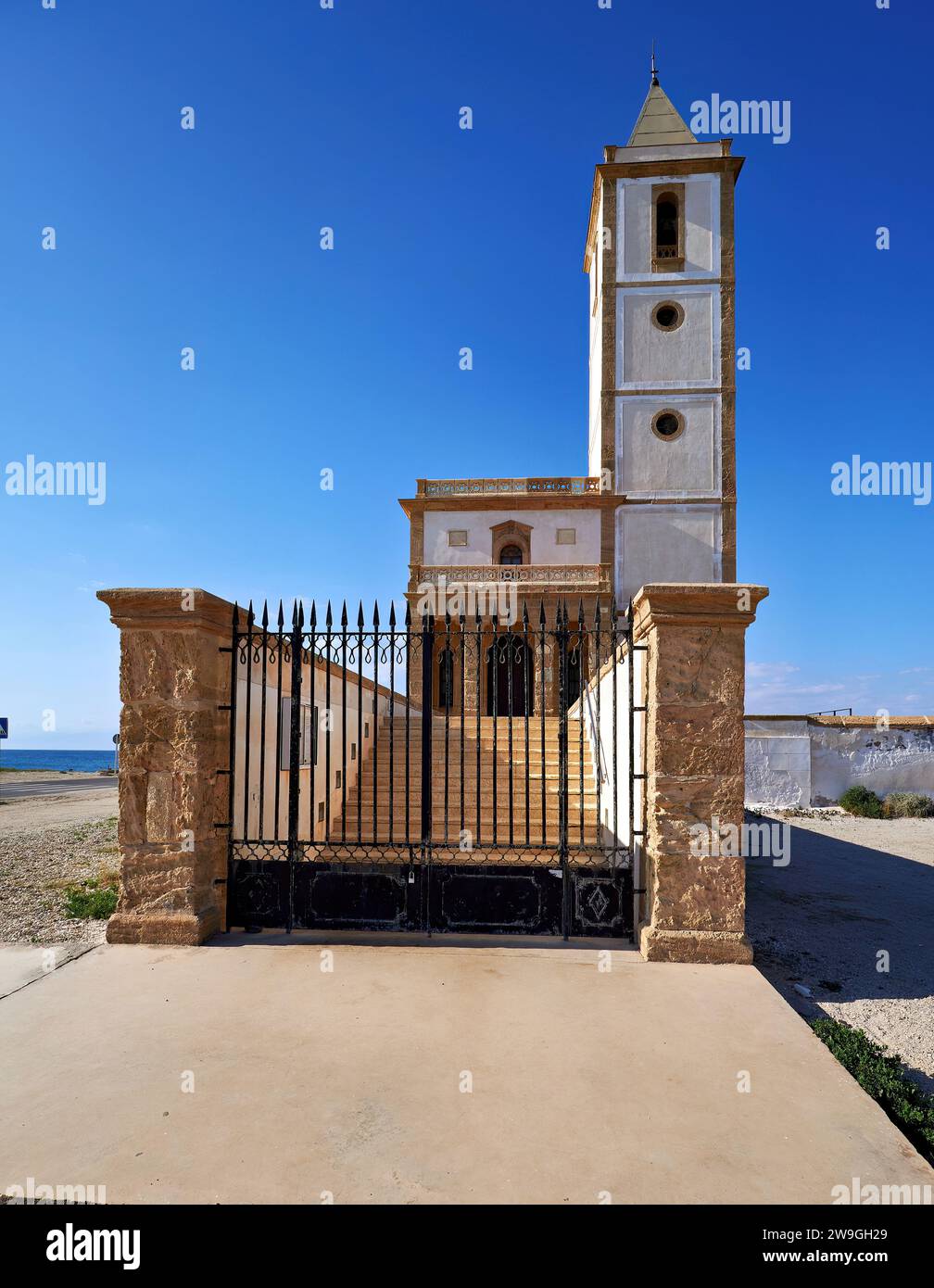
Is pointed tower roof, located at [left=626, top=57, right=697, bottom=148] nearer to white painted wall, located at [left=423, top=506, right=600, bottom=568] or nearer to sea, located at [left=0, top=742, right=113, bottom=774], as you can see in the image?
white painted wall, located at [left=423, top=506, right=600, bottom=568]

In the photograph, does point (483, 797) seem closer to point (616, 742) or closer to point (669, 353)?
point (616, 742)

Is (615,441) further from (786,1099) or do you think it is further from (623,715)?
Answer: (786,1099)

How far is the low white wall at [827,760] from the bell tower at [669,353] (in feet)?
30.7

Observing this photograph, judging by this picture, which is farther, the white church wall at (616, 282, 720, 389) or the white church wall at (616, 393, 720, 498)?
the white church wall at (616, 282, 720, 389)

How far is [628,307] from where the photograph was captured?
2777 cm

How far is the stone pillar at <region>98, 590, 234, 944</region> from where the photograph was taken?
19.0 ft

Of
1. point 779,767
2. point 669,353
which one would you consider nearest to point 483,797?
point 779,767

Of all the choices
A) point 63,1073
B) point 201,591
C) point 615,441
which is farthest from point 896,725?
point 63,1073

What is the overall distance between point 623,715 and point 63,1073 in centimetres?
547

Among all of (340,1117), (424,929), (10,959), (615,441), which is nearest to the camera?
(340,1117)

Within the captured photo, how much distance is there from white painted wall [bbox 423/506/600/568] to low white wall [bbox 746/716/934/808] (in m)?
10.3

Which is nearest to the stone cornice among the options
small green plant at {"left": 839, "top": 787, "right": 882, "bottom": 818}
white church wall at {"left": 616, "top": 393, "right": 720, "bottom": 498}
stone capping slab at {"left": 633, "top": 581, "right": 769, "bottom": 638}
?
white church wall at {"left": 616, "top": 393, "right": 720, "bottom": 498}

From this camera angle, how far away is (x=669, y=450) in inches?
1076
